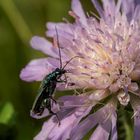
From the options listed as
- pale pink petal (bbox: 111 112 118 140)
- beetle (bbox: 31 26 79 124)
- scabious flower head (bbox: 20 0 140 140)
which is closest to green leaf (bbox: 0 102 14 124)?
scabious flower head (bbox: 20 0 140 140)

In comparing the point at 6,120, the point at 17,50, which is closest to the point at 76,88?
the point at 6,120

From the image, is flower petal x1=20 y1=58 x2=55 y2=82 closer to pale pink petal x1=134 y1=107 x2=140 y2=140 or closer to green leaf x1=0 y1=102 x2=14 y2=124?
green leaf x1=0 y1=102 x2=14 y2=124

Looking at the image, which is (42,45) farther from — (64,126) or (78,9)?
(64,126)

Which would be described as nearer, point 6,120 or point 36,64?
point 36,64

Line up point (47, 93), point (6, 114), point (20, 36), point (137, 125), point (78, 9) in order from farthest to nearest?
point (20, 36)
point (6, 114)
point (78, 9)
point (47, 93)
point (137, 125)

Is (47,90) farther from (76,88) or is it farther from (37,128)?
(37,128)

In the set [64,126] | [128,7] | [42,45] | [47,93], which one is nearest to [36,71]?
[42,45]
